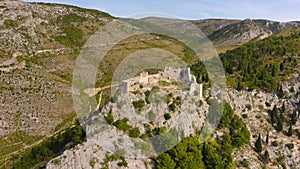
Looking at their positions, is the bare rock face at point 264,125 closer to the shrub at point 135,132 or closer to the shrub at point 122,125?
the shrub at point 135,132

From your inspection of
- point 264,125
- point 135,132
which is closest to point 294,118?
point 264,125

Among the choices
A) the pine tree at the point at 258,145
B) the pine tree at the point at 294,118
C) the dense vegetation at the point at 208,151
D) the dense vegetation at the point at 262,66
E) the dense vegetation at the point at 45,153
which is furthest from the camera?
the dense vegetation at the point at 262,66

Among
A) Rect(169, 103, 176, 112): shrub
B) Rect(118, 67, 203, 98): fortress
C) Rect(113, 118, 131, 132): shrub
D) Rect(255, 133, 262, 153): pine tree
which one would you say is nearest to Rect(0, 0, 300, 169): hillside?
Rect(113, 118, 131, 132): shrub

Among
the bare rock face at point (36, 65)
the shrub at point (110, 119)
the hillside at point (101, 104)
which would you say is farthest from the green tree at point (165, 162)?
the bare rock face at point (36, 65)

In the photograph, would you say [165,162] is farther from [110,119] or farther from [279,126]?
[279,126]

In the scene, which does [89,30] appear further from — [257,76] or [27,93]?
[257,76]
